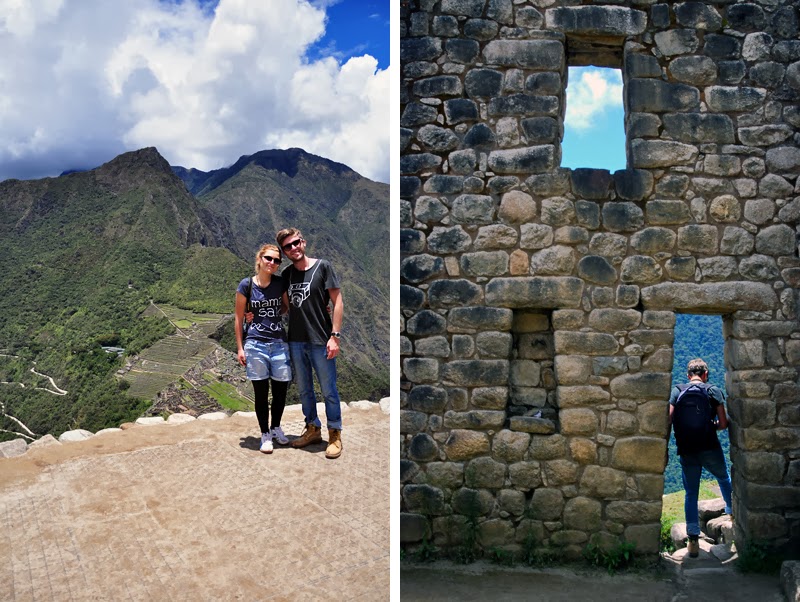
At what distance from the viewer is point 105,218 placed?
12703 millimetres

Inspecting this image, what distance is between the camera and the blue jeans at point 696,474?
3.27m

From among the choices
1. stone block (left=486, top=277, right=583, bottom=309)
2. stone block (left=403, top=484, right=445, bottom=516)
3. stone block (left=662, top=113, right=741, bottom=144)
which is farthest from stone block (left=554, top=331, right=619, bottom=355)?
stone block (left=662, top=113, right=741, bottom=144)

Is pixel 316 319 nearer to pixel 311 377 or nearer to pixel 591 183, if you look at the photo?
pixel 311 377

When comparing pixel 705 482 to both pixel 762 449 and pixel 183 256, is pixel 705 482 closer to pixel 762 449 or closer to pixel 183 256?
pixel 762 449

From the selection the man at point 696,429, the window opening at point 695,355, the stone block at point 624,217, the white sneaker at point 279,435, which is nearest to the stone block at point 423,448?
the white sneaker at point 279,435

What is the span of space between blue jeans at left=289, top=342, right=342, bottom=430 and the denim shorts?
0.16 ft

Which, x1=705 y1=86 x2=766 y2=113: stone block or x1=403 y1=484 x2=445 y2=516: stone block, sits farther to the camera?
x1=403 y1=484 x2=445 y2=516: stone block

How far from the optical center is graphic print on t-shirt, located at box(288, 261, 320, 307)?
2.90 meters

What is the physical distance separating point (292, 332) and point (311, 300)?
215 mm

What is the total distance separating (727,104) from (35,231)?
14146 millimetres

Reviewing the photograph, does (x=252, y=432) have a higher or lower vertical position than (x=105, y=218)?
lower

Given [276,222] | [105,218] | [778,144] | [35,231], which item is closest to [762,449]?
[778,144]

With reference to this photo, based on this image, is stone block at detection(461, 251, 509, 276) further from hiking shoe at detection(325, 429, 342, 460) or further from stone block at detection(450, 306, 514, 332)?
hiking shoe at detection(325, 429, 342, 460)

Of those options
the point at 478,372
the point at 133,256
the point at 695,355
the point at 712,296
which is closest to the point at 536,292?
the point at 478,372
